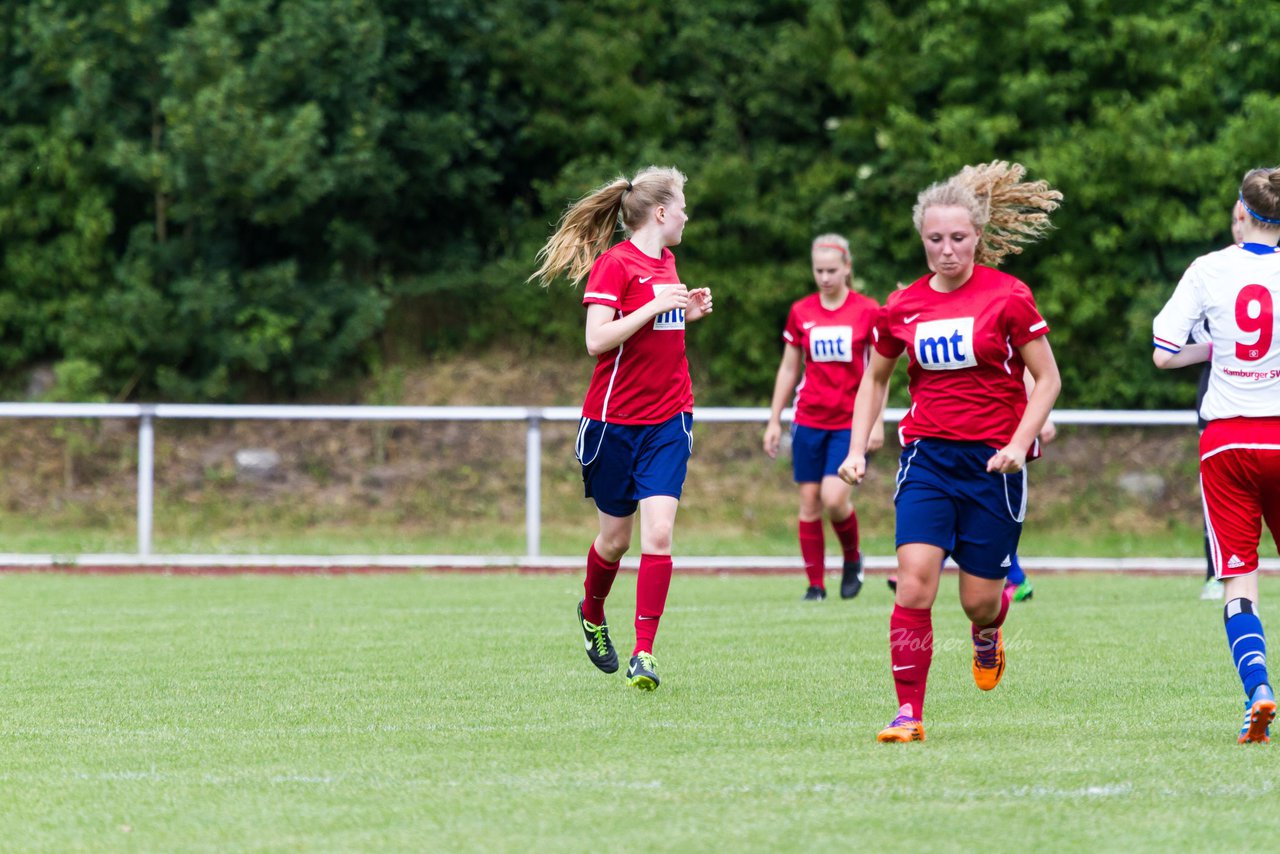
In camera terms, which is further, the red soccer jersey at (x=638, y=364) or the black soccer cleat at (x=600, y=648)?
the black soccer cleat at (x=600, y=648)

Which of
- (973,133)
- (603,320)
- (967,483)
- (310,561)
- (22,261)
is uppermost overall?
(973,133)

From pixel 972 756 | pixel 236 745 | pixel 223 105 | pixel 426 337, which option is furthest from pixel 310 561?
pixel 972 756

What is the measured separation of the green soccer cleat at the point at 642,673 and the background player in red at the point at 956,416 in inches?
56.2

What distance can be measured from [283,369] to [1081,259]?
10.4 m

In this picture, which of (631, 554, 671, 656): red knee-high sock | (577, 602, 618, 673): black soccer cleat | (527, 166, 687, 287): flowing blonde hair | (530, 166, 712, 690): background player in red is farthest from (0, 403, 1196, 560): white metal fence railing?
(631, 554, 671, 656): red knee-high sock

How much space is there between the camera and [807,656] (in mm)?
8133

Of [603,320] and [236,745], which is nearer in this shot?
[236,745]

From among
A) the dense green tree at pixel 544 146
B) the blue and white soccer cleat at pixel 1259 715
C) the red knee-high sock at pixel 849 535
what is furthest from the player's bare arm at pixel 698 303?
the dense green tree at pixel 544 146

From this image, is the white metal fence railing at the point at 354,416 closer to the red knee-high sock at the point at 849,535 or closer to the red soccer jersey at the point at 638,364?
the red knee-high sock at the point at 849,535

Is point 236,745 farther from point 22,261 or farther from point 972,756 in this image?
point 22,261

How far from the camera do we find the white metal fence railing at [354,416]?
1577cm

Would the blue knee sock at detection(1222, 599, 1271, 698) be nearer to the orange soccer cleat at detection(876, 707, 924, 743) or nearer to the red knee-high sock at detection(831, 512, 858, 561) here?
the orange soccer cleat at detection(876, 707, 924, 743)

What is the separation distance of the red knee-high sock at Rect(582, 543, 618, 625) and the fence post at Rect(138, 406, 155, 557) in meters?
9.25

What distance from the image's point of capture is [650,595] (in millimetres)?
7211
